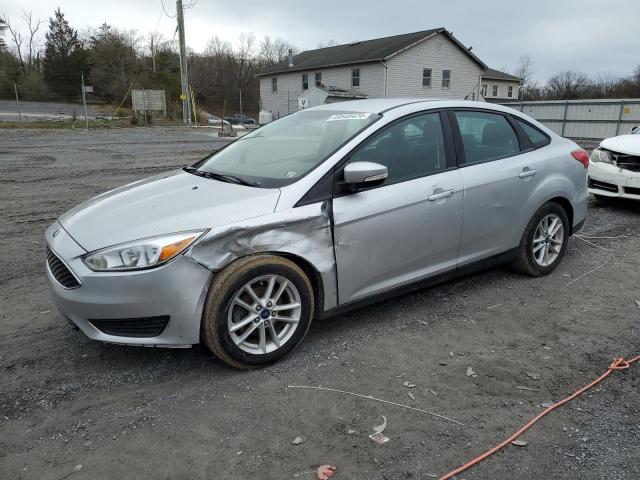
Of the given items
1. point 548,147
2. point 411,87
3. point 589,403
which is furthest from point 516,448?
point 411,87

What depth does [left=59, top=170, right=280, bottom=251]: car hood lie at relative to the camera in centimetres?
289

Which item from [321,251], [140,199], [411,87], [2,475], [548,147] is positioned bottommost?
[2,475]

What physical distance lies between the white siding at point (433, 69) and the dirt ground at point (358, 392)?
1272 inches

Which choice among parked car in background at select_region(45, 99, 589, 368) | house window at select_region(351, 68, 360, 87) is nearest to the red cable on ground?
parked car in background at select_region(45, 99, 589, 368)

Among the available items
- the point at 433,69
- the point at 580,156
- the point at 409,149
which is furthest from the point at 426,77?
the point at 409,149

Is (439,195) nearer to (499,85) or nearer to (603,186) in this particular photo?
(603,186)

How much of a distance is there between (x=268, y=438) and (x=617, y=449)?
1.72m

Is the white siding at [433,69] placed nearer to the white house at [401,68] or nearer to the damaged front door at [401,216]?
the white house at [401,68]

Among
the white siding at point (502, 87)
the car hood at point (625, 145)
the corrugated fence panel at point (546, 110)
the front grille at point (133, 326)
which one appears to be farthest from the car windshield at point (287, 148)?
the white siding at point (502, 87)

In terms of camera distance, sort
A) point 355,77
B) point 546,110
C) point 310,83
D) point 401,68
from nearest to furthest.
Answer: point 546,110
point 401,68
point 355,77
point 310,83

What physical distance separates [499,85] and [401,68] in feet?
66.8

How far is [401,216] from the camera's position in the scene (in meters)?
3.51

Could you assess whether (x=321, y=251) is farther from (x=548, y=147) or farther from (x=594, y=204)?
(x=594, y=204)

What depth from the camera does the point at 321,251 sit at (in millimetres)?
A: 3201
